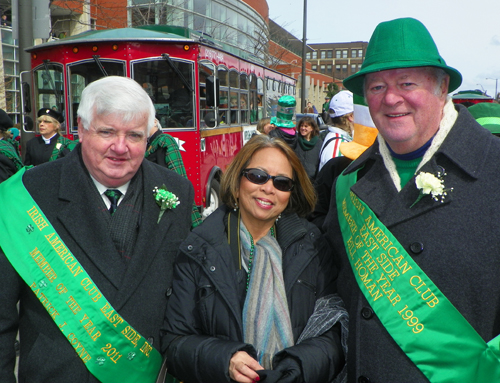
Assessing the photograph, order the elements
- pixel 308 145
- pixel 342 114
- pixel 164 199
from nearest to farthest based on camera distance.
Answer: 1. pixel 164 199
2. pixel 342 114
3. pixel 308 145

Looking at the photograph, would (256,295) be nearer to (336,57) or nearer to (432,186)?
(432,186)

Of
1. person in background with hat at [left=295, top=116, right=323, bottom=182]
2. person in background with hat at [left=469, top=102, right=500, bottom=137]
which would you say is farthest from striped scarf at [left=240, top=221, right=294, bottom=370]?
person in background with hat at [left=295, top=116, right=323, bottom=182]

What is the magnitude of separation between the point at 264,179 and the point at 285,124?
5201mm

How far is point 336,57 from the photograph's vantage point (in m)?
110

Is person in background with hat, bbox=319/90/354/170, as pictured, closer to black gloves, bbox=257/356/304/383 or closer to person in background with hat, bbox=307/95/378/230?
person in background with hat, bbox=307/95/378/230

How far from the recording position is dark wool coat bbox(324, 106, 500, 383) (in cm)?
175

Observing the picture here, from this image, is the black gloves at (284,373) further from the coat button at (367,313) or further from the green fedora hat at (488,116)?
the green fedora hat at (488,116)

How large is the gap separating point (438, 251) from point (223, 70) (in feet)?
22.4

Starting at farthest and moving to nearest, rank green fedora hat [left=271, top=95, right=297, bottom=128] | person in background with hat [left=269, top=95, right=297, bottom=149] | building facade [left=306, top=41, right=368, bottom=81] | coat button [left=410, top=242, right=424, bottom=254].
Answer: building facade [left=306, top=41, right=368, bottom=81], green fedora hat [left=271, top=95, right=297, bottom=128], person in background with hat [left=269, top=95, right=297, bottom=149], coat button [left=410, top=242, right=424, bottom=254]

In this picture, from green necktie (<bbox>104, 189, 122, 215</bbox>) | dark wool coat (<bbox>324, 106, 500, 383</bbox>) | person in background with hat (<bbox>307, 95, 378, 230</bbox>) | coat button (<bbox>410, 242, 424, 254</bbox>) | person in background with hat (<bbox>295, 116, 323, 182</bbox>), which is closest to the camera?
dark wool coat (<bbox>324, 106, 500, 383</bbox>)

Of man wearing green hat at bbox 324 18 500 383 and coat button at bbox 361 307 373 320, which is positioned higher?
man wearing green hat at bbox 324 18 500 383

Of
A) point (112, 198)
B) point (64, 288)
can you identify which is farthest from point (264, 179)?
point (64, 288)

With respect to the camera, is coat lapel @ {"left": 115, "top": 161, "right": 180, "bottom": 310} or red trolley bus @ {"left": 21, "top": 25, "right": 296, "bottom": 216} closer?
coat lapel @ {"left": 115, "top": 161, "right": 180, "bottom": 310}

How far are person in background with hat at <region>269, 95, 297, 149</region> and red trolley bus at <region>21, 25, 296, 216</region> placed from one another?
1.01 m
